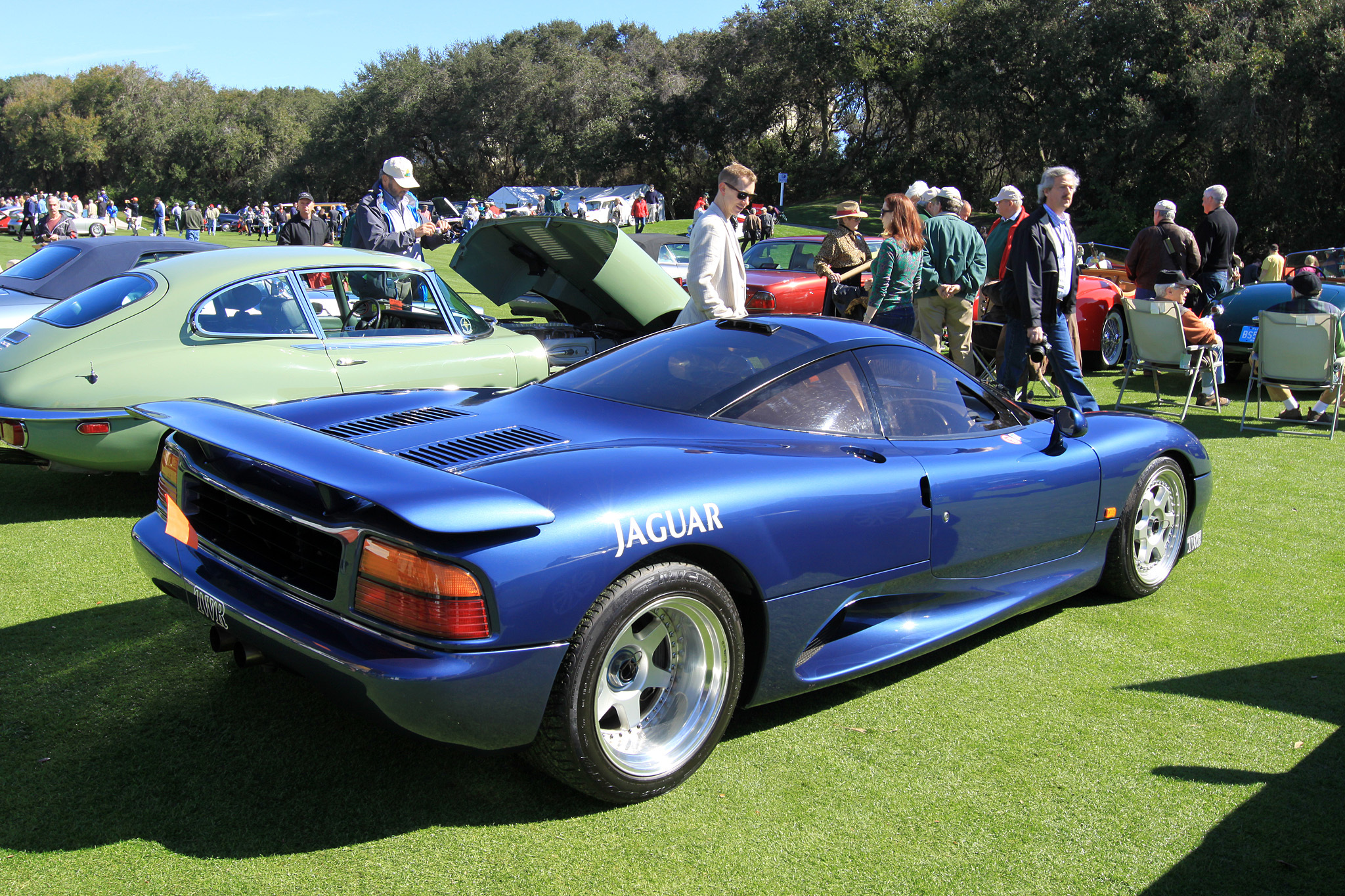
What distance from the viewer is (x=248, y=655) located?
8.38 feet

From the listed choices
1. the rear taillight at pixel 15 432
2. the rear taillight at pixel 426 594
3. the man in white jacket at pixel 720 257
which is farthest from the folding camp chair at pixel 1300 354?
the rear taillight at pixel 15 432

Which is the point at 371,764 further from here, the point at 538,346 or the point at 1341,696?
the point at 538,346

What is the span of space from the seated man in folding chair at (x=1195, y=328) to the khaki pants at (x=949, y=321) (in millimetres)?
2201

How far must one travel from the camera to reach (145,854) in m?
2.30

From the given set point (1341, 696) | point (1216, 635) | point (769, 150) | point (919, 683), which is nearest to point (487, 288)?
point (919, 683)

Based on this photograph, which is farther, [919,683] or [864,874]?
[919,683]

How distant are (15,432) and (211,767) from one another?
2865mm

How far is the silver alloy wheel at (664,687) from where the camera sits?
2.62 metres

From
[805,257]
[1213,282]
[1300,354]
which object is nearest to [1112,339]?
[1213,282]

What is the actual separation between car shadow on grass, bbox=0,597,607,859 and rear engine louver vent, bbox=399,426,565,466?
2.28 feet

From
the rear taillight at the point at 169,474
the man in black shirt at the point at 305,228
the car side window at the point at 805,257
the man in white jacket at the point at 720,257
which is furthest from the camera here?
the car side window at the point at 805,257

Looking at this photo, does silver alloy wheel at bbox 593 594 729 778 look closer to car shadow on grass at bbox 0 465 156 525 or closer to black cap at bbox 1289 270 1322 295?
car shadow on grass at bbox 0 465 156 525

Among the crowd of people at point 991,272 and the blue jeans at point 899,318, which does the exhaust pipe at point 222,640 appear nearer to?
the crowd of people at point 991,272

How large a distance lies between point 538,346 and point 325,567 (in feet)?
13.0
